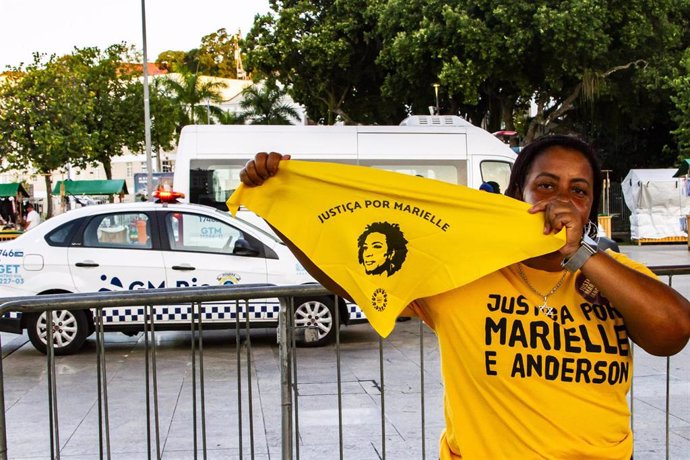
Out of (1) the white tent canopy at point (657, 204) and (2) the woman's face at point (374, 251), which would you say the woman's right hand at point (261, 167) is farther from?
(1) the white tent canopy at point (657, 204)

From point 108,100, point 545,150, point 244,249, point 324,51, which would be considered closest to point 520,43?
point 324,51

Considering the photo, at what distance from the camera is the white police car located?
9320 mm

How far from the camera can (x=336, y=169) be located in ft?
7.97

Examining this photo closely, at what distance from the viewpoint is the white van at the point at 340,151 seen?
14.5 metres

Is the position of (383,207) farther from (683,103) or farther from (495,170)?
(683,103)

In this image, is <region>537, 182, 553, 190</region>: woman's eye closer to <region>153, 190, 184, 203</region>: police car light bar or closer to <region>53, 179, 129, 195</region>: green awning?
<region>153, 190, 184, 203</region>: police car light bar

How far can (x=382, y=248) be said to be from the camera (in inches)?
87.7

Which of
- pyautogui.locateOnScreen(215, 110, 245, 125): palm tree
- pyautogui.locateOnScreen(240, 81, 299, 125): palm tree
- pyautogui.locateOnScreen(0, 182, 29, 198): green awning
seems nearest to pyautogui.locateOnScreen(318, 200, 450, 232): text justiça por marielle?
pyautogui.locateOnScreen(0, 182, 29, 198): green awning

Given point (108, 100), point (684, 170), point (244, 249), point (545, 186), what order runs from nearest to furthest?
point (545, 186)
point (244, 249)
point (684, 170)
point (108, 100)

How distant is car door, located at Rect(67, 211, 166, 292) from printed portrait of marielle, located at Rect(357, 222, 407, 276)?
7424 mm

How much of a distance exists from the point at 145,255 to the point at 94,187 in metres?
36.4

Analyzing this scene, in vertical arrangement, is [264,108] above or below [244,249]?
above

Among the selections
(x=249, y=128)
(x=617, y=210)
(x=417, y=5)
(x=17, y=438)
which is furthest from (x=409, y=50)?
(x=17, y=438)

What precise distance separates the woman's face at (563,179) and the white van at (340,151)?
1228 centimetres
